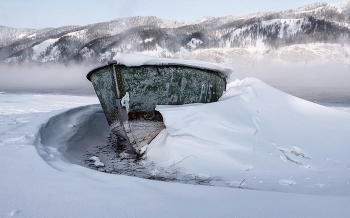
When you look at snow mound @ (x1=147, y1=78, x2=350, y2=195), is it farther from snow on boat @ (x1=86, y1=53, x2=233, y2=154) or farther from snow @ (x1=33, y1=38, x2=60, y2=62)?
snow @ (x1=33, y1=38, x2=60, y2=62)

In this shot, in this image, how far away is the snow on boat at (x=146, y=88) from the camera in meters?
3.61

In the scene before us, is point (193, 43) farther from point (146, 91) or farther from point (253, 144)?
point (253, 144)

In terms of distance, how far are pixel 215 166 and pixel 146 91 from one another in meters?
1.52

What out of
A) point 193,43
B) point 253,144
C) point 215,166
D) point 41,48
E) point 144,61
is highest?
point 41,48

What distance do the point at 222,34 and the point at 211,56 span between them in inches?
180

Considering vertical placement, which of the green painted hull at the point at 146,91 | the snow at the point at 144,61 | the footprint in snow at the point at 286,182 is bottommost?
the footprint in snow at the point at 286,182

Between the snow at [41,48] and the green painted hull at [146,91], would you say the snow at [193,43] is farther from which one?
the green painted hull at [146,91]

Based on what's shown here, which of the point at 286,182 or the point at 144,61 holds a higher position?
the point at 144,61

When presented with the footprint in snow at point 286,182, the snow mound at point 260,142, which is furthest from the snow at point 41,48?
the footprint in snow at point 286,182

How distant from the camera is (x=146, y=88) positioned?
3672 millimetres

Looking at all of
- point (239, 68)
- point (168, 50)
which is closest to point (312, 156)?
point (168, 50)

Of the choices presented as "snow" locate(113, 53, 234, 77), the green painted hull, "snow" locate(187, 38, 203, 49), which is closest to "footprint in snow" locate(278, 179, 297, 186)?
the green painted hull

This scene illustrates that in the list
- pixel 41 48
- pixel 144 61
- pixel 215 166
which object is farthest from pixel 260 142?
pixel 41 48

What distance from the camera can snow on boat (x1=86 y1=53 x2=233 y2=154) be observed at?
11.8 ft
